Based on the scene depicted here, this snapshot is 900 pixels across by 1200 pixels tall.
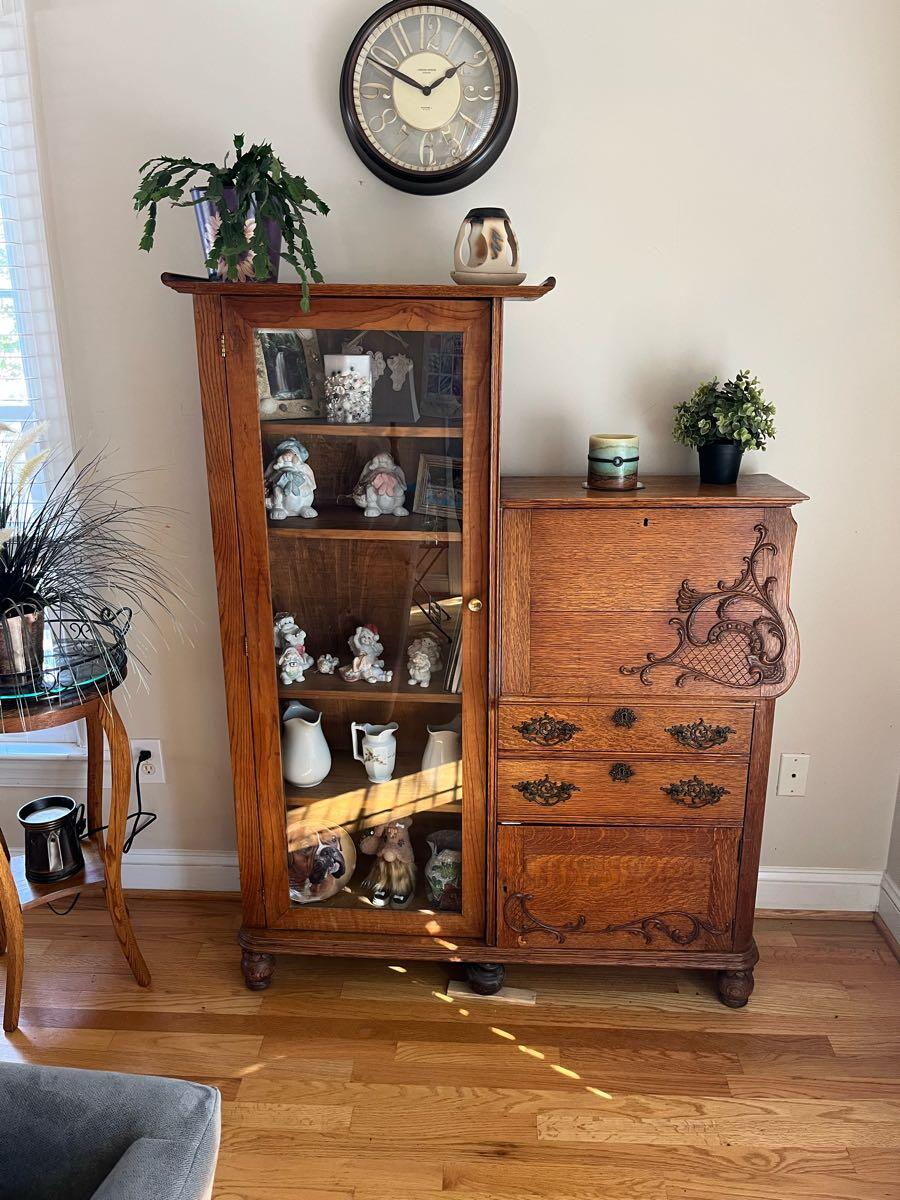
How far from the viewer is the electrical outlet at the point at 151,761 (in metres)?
2.35

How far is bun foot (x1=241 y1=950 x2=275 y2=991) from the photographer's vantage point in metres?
2.06

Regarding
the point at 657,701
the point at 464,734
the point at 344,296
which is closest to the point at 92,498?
the point at 344,296

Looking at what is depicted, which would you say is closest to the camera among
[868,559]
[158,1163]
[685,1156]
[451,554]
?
[158,1163]

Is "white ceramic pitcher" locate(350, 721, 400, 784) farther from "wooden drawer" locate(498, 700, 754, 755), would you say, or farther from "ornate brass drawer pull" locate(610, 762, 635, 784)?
"ornate brass drawer pull" locate(610, 762, 635, 784)

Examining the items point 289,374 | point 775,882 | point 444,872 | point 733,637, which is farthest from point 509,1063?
point 289,374

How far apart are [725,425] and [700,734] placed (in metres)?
0.62

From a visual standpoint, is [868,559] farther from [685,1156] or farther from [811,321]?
[685,1156]

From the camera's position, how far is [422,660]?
1.94 meters

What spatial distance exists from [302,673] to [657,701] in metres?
0.74

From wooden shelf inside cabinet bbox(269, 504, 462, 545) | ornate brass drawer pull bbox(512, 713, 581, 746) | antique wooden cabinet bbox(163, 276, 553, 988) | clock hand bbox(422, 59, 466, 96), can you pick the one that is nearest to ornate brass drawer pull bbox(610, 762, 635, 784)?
ornate brass drawer pull bbox(512, 713, 581, 746)

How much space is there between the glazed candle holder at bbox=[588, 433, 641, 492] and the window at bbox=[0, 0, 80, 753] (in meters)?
1.23

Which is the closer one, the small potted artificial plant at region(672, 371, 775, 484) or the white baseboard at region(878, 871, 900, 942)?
the small potted artificial plant at region(672, 371, 775, 484)

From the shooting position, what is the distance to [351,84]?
1871 mm

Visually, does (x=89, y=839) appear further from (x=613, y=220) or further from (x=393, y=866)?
(x=613, y=220)
